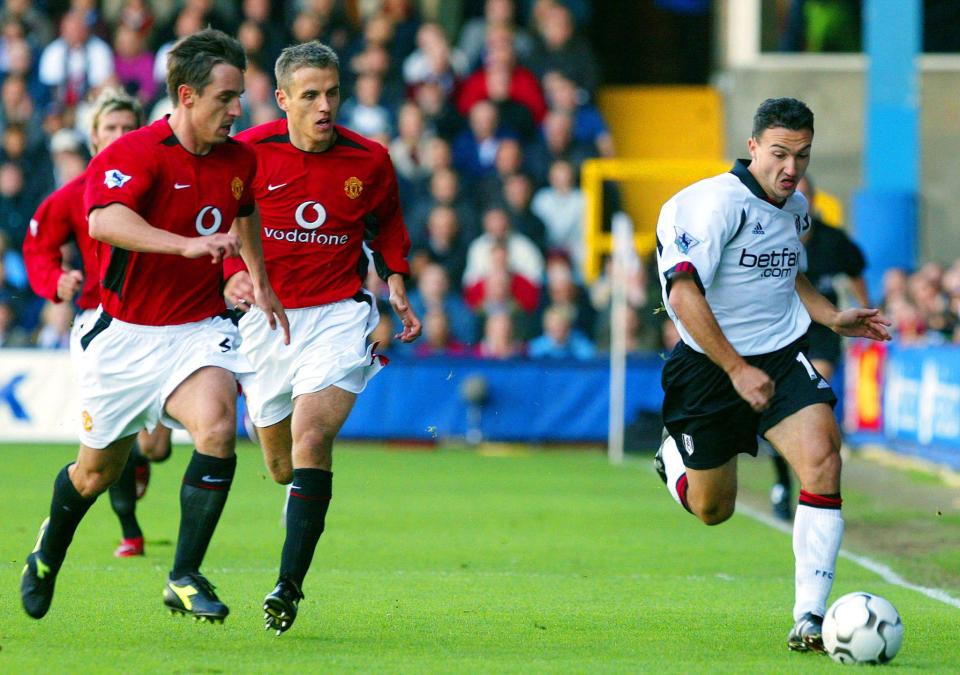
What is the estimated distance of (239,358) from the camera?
282 inches

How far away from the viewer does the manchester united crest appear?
7855mm

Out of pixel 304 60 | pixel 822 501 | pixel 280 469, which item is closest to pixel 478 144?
pixel 280 469

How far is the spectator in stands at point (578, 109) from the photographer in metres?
22.1

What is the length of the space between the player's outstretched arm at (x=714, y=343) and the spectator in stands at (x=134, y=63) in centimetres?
1601

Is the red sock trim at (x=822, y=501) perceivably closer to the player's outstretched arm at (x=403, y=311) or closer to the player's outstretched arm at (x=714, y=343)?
the player's outstretched arm at (x=714, y=343)

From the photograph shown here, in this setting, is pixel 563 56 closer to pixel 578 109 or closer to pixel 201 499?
pixel 578 109

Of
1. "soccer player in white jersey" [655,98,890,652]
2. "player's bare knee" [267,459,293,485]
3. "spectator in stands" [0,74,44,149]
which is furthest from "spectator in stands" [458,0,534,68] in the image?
"soccer player in white jersey" [655,98,890,652]

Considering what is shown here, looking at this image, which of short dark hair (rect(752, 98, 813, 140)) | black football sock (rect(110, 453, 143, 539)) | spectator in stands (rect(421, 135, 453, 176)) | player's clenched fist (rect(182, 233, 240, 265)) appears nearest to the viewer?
player's clenched fist (rect(182, 233, 240, 265))

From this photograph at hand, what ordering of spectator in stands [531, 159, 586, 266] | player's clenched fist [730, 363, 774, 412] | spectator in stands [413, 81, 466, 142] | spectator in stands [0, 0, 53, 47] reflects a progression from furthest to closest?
spectator in stands [0, 0, 53, 47]
spectator in stands [413, 81, 466, 142]
spectator in stands [531, 159, 586, 266]
player's clenched fist [730, 363, 774, 412]

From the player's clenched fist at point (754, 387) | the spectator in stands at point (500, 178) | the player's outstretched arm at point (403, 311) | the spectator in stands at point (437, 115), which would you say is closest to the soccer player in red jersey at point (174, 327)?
the player's outstretched arm at point (403, 311)

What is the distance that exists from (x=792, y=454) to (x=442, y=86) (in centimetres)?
1587

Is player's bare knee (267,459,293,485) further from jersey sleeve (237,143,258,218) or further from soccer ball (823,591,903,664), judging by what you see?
soccer ball (823,591,903,664)

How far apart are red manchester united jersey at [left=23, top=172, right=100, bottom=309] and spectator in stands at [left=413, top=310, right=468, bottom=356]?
9.68 metres

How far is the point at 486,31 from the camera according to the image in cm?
2341
